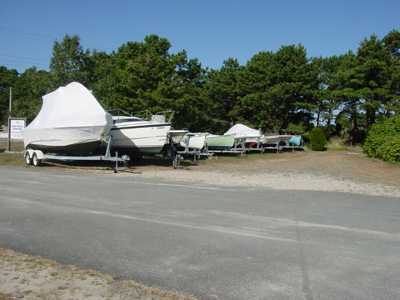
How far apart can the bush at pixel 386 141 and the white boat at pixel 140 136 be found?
10226 millimetres

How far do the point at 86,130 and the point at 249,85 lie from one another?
27.7m

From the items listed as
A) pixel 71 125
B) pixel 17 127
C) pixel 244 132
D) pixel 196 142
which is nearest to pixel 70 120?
pixel 71 125

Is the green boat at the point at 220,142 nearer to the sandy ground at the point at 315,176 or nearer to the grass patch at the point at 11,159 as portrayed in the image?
the sandy ground at the point at 315,176

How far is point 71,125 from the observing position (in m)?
18.3

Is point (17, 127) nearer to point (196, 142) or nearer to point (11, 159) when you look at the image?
point (11, 159)

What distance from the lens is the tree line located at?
117 ft

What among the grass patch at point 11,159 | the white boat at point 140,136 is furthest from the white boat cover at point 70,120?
the white boat at point 140,136

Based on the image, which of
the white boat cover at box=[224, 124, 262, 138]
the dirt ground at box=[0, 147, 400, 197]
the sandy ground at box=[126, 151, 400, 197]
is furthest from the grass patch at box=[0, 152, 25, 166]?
the white boat cover at box=[224, 124, 262, 138]

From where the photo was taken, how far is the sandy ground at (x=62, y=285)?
3.97 m

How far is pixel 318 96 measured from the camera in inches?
1656

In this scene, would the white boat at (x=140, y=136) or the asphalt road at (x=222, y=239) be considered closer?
the asphalt road at (x=222, y=239)

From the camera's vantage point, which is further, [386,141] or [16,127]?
[16,127]

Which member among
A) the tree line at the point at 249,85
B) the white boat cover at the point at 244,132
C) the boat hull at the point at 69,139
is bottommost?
the boat hull at the point at 69,139

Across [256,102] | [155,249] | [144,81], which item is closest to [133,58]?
[144,81]
